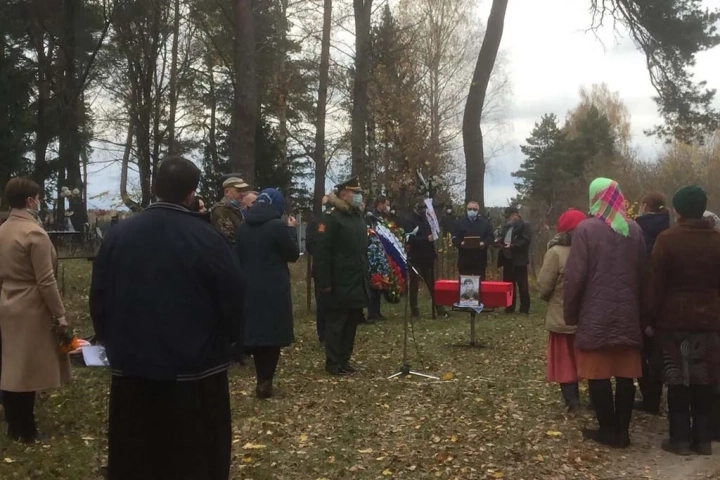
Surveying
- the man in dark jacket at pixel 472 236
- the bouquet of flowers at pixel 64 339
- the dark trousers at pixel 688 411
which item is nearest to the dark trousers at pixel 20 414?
the bouquet of flowers at pixel 64 339

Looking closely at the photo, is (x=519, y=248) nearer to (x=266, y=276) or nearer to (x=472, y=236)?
(x=472, y=236)

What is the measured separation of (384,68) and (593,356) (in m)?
24.5

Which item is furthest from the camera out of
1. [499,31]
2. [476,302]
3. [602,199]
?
[499,31]

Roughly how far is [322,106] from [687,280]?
21531 mm

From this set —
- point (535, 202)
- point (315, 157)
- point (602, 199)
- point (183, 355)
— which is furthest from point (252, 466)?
point (535, 202)

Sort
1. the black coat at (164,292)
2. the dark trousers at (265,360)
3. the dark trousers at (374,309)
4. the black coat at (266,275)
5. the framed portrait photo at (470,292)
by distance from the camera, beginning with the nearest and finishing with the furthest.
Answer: the black coat at (164,292) → the black coat at (266,275) → the dark trousers at (265,360) → the framed portrait photo at (470,292) → the dark trousers at (374,309)

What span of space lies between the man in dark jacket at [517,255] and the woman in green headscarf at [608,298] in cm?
828

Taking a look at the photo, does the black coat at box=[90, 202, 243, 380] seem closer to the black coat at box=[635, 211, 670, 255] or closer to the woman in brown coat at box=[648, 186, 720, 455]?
the woman in brown coat at box=[648, 186, 720, 455]

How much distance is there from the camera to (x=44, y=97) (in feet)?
95.2

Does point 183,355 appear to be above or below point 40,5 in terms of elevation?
below

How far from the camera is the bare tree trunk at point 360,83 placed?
2014cm

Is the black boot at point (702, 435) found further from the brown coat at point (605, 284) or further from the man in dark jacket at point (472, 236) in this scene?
the man in dark jacket at point (472, 236)

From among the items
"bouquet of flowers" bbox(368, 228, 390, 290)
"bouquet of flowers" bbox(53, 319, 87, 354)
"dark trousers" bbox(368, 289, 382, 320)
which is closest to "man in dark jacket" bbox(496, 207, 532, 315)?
"dark trousers" bbox(368, 289, 382, 320)

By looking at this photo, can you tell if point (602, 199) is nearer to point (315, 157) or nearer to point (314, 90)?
point (315, 157)
